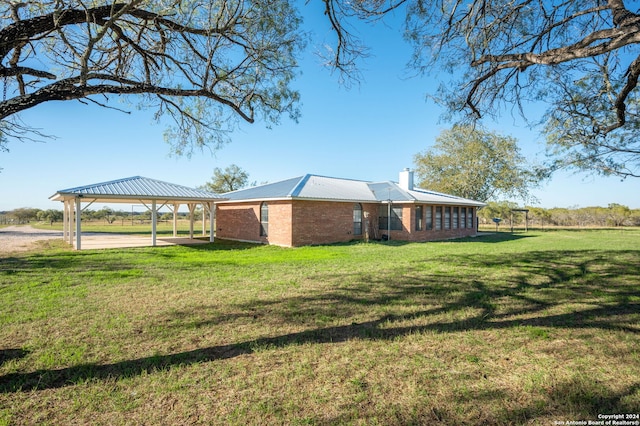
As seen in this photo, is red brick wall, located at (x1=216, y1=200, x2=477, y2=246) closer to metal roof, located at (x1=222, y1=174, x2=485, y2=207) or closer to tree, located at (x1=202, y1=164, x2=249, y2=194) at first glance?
metal roof, located at (x1=222, y1=174, x2=485, y2=207)

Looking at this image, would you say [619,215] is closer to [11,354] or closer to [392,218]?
[392,218]

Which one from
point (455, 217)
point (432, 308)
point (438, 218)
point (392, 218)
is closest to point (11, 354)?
point (432, 308)

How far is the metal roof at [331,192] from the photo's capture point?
16.6 m

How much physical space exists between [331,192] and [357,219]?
7.61ft

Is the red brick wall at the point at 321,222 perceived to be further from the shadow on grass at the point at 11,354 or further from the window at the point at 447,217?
the shadow on grass at the point at 11,354

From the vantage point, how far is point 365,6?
239 inches

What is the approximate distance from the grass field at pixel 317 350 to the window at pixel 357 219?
35.4ft

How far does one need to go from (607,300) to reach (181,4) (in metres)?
9.80

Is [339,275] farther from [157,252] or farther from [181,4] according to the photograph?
[157,252]

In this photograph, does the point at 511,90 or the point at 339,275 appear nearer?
the point at 511,90

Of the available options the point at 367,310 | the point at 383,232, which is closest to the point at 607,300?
the point at 367,310

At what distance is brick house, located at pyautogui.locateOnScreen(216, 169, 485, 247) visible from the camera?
16094 mm

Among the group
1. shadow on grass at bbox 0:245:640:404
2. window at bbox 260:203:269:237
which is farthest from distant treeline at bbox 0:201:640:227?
shadow on grass at bbox 0:245:640:404

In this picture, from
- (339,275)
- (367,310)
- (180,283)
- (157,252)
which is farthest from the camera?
(157,252)
